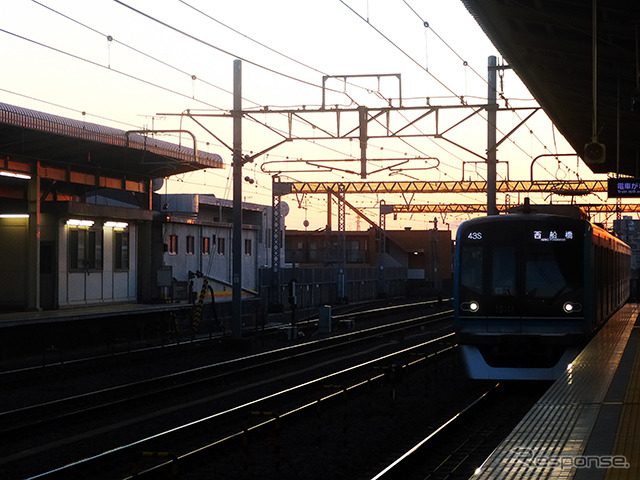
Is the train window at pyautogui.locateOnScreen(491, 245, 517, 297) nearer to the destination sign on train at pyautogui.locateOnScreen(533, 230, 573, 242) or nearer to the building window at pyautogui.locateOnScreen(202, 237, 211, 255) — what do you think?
the destination sign on train at pyautogui.locateOnScreen(533, 230, 573, 242)

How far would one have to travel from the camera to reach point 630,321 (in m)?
20.5

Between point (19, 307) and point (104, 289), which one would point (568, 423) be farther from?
point (104, 289)

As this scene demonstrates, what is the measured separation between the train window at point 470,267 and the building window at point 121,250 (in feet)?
46.8

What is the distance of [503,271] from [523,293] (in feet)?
1.63

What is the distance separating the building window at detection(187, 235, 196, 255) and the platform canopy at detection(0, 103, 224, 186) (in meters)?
3.01

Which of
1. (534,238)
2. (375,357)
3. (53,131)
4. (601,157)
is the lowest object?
(375,357)

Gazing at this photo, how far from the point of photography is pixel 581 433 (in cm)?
743

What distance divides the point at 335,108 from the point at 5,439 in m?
12.6

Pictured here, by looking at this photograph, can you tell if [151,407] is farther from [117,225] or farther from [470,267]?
[117,225]

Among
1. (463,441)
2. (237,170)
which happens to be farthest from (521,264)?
(237,170)

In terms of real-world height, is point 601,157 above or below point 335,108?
below

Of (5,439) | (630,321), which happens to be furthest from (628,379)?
(630,321)

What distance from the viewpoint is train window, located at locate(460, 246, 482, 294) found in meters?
15.1

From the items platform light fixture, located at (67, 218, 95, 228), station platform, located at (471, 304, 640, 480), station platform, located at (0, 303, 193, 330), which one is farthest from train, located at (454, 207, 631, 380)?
platform light fixture, located at (67, 218, 95, 228)
